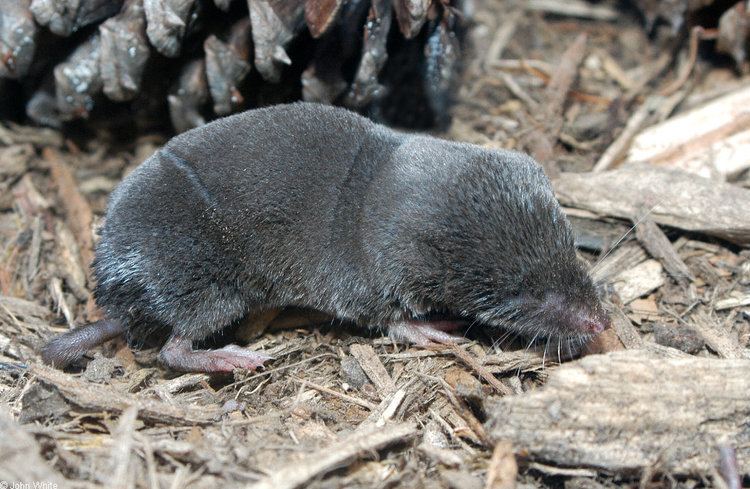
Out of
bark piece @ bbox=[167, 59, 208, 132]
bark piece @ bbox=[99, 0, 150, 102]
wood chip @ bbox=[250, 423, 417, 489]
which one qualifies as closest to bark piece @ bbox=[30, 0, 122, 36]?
bark piece @ bbox=[99, 0, 150, 102]

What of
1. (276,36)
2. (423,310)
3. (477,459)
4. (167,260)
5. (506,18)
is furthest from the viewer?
(506,18)

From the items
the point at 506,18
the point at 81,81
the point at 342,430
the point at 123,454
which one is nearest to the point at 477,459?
the point at 342,430

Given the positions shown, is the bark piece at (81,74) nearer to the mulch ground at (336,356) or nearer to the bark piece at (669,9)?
the mulch ground at (336,356)

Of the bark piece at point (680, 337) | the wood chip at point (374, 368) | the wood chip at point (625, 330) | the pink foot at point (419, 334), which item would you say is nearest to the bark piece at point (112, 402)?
the wood chip at point (374, 368)

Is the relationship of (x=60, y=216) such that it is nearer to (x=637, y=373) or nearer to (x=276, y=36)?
(x=276, y=36)

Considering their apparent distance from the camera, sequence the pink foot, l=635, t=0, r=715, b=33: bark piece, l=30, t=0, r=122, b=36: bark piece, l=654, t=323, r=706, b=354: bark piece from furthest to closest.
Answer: l=635, t=0, r=715, b=33: bark piece
l=30, t=0, r=122, b=36: bark piece
the pink foot
l=654, t=323, r=706, b=354: bark piece

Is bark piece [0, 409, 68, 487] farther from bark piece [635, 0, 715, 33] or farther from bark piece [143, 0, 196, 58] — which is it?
bark piece [635, 0, 715, 33]

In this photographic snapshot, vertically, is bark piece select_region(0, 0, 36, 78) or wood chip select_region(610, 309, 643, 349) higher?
bark piece select_region(0, 0, 36, 78)
